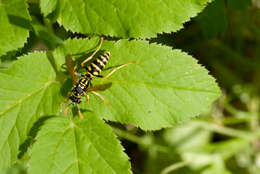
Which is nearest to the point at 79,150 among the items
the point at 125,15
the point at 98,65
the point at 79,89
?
the point at 79,89

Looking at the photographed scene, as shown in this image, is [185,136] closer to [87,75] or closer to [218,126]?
[218,126]

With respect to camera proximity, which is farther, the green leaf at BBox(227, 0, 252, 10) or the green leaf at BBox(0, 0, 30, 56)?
the green leaf at BBox(227, 0, 252, 10)

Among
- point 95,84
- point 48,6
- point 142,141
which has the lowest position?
point 142,141

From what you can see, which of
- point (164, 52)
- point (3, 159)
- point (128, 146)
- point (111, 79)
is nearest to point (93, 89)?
point (111, 79)

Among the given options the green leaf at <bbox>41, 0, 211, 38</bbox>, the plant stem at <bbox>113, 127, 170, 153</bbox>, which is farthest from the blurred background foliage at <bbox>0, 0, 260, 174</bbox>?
the green leaf at <bbox>41, 0, 211, 38</bbox>

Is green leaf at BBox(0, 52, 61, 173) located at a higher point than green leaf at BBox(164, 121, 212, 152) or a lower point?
higher

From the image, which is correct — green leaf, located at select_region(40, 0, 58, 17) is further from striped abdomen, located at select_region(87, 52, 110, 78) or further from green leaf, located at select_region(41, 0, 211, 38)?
striped abdomen, located at select_region(87, 52, 110, 78)
